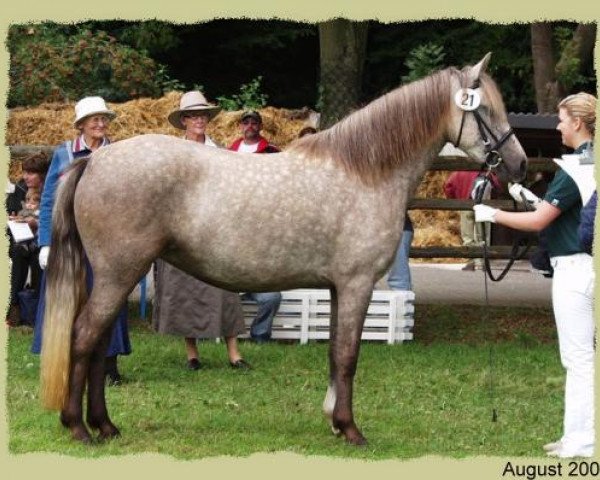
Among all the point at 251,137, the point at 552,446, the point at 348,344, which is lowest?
the point at 552,446

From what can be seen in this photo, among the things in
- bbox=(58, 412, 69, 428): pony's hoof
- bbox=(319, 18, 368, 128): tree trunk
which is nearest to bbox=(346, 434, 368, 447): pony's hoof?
bbox=(58, 412, 69, 428): pony's hoof

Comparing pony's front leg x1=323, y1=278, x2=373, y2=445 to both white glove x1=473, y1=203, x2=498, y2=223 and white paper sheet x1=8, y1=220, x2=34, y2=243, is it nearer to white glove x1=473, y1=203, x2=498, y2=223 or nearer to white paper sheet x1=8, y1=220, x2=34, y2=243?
white glove x1=473, y1=203, x2=498, y2=223

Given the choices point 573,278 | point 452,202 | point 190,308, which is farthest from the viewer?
point 452,202

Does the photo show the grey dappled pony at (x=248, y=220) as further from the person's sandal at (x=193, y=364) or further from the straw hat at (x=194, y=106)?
the person's sandal at (x=193, y=364)

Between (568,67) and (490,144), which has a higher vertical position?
(490,144)

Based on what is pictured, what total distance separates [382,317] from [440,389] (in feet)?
7.14

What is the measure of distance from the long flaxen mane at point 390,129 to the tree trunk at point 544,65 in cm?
897

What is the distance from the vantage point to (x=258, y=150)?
30.7 ft

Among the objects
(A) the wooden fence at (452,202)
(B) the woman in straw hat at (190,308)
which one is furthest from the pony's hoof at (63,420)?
(A) the wooden fence at (452,202)

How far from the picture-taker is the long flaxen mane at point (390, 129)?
20.8 feet

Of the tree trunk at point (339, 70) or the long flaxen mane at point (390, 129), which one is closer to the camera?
the long flaxen mane at point (390, 129)

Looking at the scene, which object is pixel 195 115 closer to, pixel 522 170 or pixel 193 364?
pixel 193 364

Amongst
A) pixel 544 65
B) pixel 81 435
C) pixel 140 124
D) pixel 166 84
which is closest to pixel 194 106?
pixel 81 435

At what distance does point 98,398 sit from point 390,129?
7.58 feet
